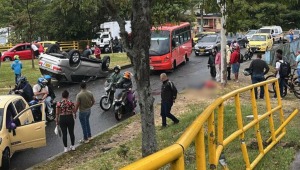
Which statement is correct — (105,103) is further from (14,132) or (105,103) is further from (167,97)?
(14,132)

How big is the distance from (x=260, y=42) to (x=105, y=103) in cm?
2412

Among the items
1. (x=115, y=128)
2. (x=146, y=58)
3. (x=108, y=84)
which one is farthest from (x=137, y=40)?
(x=108, y=84)

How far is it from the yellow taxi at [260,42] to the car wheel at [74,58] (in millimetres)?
19365

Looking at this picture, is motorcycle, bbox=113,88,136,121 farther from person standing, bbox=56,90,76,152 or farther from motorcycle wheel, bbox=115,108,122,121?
person standing, bbox=56,90,76,152

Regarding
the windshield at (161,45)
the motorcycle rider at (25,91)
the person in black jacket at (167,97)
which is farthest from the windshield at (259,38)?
the person in black jacket at (167,97)

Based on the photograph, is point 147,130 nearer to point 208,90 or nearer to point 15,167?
point 15,167

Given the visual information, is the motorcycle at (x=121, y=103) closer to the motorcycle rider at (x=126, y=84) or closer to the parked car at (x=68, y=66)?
the motorcycle rider at (x=126, y=84)

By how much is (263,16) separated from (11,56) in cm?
3061

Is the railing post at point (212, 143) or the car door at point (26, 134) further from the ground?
the railing post at point (212, 143)

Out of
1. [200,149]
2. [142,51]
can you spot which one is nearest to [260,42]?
[142,51]

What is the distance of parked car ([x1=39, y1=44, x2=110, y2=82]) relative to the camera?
64.8ft

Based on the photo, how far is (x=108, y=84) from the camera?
15.1 meters

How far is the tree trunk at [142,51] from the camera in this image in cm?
691

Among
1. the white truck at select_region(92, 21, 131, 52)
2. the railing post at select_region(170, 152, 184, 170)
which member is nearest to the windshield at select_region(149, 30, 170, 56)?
the white truck at select_region(92, 21, 131, 52)
